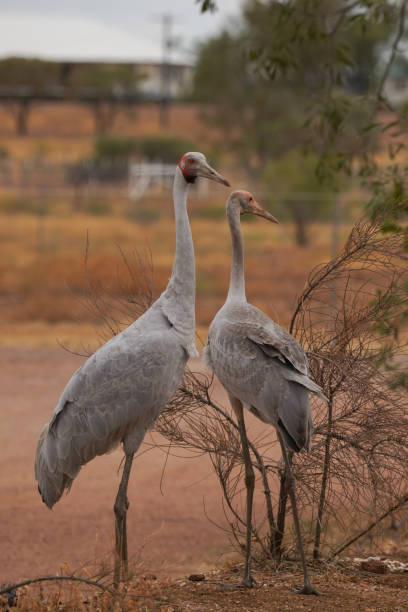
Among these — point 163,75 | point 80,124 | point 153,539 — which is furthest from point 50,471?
point 163,75

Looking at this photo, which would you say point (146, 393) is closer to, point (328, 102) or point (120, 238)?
point (328, 102)

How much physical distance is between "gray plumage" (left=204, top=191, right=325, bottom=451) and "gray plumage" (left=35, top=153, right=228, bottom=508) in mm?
228

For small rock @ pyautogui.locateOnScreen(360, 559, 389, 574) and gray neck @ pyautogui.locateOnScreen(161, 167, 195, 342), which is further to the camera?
small rock @ pyautogui.locateOnScreen(360, 559, 389, 574)

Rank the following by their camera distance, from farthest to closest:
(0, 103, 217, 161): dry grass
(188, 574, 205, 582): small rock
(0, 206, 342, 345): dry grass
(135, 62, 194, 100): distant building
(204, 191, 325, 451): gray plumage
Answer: (135, 62, 194, 100): distant building < (0, 103, 217, 161): dry grass < (0, 206, 342, 345): dry grass < (188, 574, 205, 582): small rock < (204, 191, 325, 451): gray plumage

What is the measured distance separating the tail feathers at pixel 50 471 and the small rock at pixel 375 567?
1868mm

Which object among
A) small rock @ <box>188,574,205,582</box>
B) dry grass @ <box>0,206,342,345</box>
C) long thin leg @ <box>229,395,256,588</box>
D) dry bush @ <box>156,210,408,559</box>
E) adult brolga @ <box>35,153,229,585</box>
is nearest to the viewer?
adult brolga @ <box>35,153,229,585</box>

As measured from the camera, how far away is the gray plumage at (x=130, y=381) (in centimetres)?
497

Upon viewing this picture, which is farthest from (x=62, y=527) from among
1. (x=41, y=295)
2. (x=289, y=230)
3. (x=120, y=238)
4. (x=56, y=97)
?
(x=56, y=97)

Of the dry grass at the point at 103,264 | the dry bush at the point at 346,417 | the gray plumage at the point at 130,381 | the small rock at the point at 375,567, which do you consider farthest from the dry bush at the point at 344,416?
the dry grass at the point at 103,264

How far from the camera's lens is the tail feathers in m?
5.12

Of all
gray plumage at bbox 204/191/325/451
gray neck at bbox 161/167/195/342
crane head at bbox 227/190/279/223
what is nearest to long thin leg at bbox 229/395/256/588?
gray plumage at bbox 204/191/325/451

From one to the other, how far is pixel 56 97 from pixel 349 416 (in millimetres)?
59311

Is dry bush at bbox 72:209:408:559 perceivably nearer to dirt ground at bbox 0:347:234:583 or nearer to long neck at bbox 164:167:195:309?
long neck at bbox 164:167:195:309

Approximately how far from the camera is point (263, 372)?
476 cm
